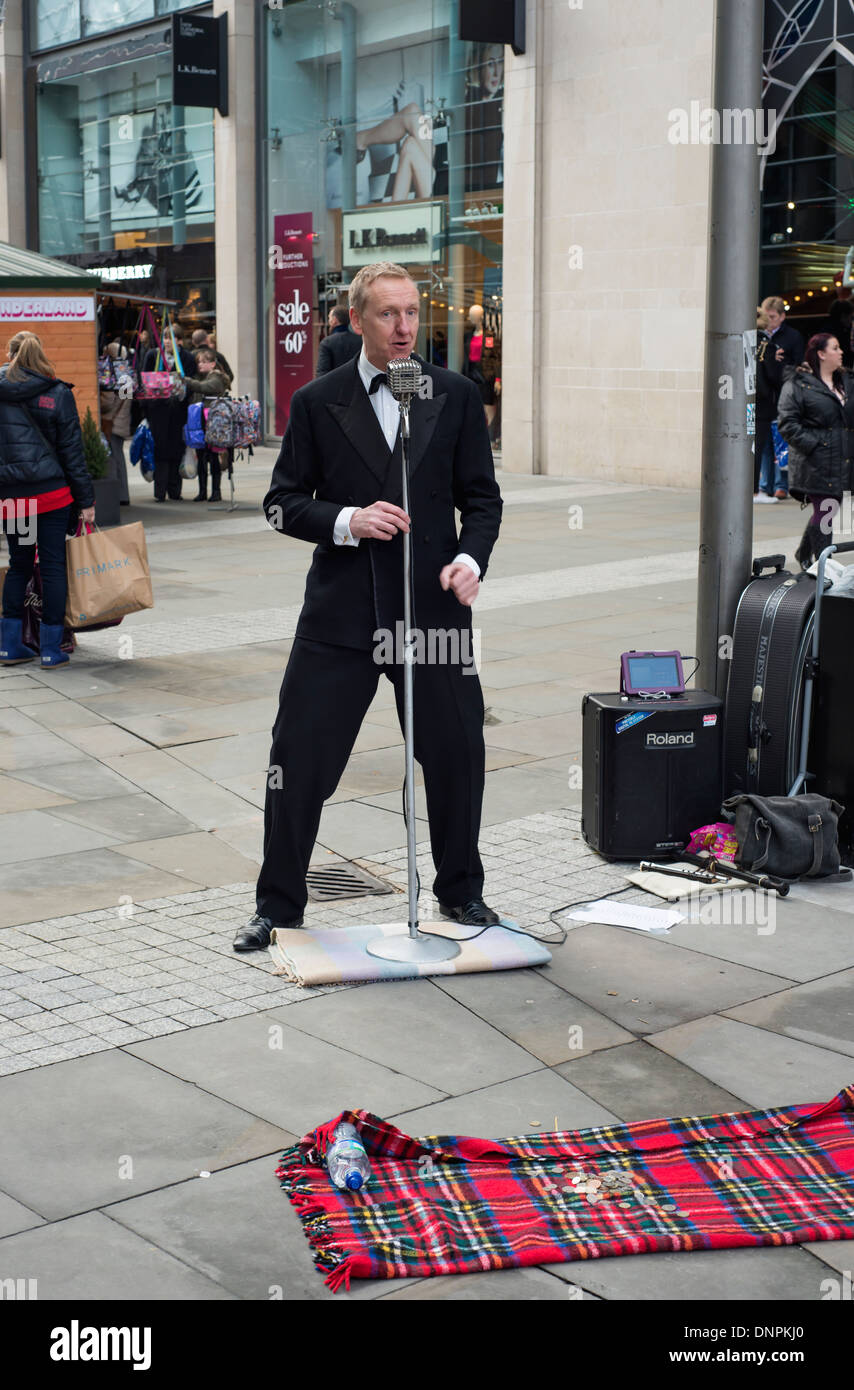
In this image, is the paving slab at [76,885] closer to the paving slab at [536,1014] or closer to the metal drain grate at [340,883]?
the metal drain grate at [340,883]

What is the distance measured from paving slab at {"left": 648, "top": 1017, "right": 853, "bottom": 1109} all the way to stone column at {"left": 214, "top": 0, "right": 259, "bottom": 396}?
22.9m

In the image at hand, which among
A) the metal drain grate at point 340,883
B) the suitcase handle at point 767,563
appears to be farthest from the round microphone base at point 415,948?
the suitcase handle at point 767,563

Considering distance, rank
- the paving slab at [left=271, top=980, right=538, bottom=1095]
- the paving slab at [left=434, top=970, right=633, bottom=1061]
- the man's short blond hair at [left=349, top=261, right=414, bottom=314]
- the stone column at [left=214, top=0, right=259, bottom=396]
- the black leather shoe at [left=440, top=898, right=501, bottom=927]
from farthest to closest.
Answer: the stone column at [left=214, top=0, right=259, bottom=396]
the black leather shoe at [left=440, top=898, right=501, bottom=927]
the man's short blond hair at [left=349, top=261, right=414, bottom=314]
the paving slab at [left=434, top=970, right=633, bottom=1061]
the paving slab at [left=271, top=980, right=538, bottom=1095]

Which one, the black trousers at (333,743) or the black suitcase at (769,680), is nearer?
the black trousers at (333,743)

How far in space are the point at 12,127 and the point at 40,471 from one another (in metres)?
27.1

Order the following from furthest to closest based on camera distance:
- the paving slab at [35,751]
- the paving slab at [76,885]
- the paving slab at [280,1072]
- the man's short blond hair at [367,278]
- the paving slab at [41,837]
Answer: the paving slab at [35,751] → the paving slab at [41,837] → the paving slab at [76,885] → the man's short blond hair at [367,278] → the paving slab at [280,1072]

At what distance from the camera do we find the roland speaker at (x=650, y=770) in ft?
19.6

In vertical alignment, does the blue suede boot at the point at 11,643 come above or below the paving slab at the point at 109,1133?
above

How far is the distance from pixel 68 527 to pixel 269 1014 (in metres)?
5.55

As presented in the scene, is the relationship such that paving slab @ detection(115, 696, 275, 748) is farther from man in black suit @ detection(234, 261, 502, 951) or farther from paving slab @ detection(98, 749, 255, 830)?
man in black suit @ detection(234, 261, 502, 951)

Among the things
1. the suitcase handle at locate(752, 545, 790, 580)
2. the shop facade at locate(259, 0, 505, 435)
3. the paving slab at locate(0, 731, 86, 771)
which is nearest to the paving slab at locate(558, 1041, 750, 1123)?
the suitcase handle at locate(752, 545, 790, 580)

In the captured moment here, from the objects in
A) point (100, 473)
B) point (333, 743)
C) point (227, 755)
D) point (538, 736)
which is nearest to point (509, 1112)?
point (333, 743)

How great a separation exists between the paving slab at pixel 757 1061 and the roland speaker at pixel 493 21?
1778 centimetres

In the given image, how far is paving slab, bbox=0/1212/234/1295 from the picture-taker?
3.17 metres
